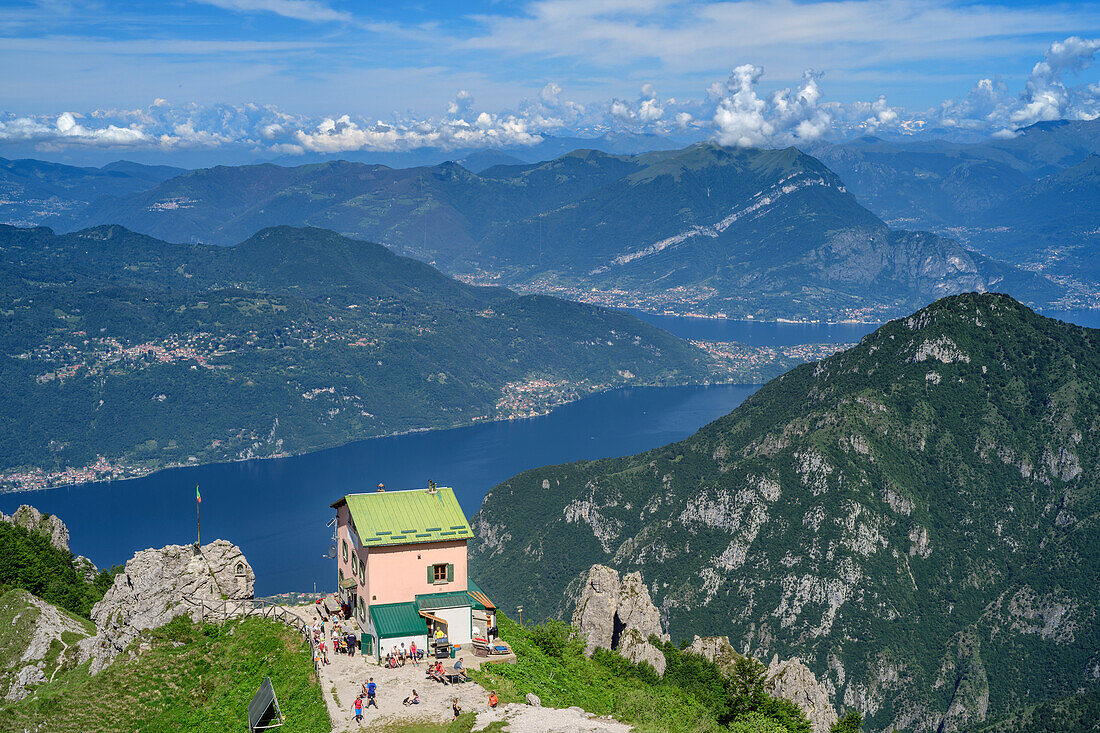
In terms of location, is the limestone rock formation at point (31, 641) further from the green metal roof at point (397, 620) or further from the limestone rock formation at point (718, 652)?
the limestone rock formation at point (718, 652)

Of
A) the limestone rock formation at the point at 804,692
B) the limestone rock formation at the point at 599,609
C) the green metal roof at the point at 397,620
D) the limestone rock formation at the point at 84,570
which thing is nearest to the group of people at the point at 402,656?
the green metal roof at the point at 397,620

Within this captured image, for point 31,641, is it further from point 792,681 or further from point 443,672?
point 792,681

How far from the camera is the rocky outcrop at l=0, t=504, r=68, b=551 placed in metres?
137

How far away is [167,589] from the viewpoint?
Result: 8062 cm

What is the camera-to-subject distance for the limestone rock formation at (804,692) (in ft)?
446

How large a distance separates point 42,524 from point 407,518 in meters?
77.4

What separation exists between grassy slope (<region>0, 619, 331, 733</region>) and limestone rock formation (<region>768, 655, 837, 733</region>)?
79893 mm

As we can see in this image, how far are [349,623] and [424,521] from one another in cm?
1078

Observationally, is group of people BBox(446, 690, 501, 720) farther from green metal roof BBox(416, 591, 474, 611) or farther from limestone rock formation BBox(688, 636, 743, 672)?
limestone rock formation BBox(688, 636, 743, 672)

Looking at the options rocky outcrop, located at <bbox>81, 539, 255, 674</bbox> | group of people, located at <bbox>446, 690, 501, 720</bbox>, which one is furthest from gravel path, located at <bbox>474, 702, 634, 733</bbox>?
rocky outcrop, located at <bbox>81, 539, 255, 674</bbox>

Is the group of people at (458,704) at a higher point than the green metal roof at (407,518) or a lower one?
lower

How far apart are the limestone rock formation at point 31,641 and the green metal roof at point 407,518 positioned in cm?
2655

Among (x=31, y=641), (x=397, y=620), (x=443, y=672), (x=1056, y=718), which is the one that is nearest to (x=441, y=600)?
(x=397, y=620)

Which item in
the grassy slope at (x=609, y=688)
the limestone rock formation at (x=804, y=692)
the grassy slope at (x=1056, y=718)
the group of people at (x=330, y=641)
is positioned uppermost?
the group of people at (x=330, y=641)
